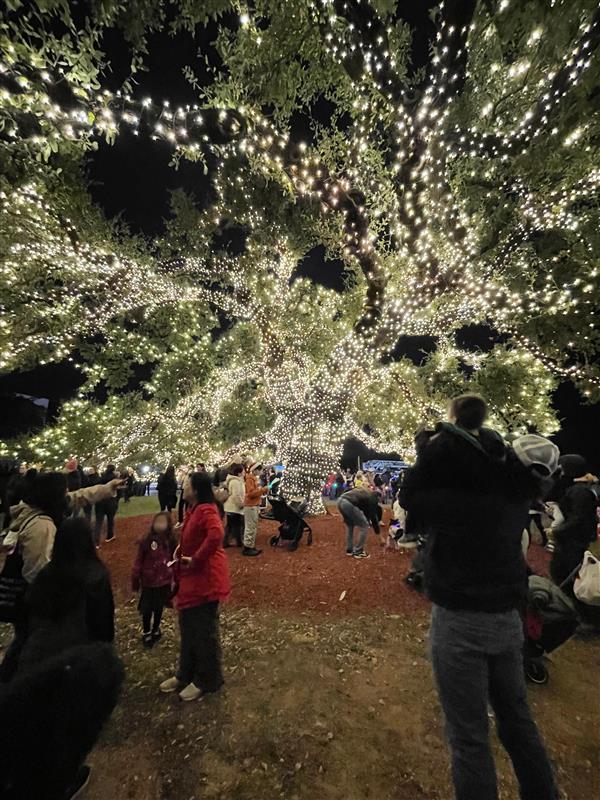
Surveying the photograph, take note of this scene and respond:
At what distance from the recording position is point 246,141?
801cm

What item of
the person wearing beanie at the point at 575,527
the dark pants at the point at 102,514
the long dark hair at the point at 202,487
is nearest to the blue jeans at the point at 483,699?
the long dark hair at the point at 202,487

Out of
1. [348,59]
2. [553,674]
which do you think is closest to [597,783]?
[553,674]

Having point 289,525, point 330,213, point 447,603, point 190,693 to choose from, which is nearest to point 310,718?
point 190,693

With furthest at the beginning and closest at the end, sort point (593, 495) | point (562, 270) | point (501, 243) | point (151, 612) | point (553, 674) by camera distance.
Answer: point (562, 270) → point (501, 243) → point (593, 495) → point (151, 612) → point (553, 674)

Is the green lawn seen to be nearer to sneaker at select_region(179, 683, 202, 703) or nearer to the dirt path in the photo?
the dirt path

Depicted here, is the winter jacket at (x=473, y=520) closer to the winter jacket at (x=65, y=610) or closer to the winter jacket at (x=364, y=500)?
the winter jacket at (x=65, y=610)

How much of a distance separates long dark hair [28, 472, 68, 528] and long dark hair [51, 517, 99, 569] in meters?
0.77

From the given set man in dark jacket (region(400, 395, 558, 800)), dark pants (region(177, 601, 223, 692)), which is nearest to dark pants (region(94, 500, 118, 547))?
dark pants (region(177, 601, 223, 692))

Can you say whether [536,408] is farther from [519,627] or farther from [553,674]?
[519,627]

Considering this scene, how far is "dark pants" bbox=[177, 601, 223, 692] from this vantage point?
3.42 m

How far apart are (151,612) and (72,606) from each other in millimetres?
2338

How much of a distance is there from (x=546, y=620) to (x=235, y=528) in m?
6.62

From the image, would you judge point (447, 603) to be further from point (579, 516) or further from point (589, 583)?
point (579, 516)

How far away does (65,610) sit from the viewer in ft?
7.97
